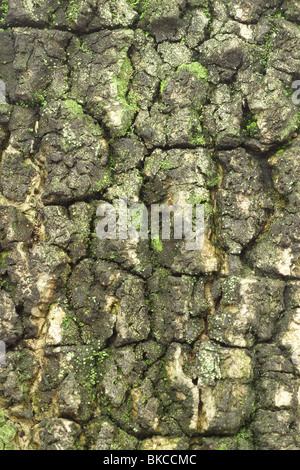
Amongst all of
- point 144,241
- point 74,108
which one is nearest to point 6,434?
point 144,241

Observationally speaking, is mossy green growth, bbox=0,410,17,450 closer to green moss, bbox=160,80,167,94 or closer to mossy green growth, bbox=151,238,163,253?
mossy green growth, bbox=151,238,163,253

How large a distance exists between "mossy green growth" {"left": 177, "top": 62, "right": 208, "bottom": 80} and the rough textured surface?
0.01m

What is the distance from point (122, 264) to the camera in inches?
139

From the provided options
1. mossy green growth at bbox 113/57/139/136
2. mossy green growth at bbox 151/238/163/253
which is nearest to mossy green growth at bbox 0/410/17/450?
mossy green growth at bbox 151/238/163/253

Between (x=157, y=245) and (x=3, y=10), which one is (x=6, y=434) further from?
(x=3, y=10)

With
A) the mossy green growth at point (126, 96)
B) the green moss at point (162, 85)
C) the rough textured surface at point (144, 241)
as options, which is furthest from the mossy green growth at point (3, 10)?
the green moss at point (162, 85)

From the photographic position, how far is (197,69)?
3729 millimetres

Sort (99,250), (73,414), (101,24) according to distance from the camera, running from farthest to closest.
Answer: (101,24) < (99,250) < (73,414)

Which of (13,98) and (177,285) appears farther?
(13,98)

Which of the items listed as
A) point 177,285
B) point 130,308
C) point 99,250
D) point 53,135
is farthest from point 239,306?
point 53,135

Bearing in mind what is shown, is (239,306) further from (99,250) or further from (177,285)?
(99,250)

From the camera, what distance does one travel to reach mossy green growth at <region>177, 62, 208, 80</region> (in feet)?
12.2

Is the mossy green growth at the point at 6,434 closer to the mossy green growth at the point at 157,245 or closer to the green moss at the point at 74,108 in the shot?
the mossy green growth at the point at 157,245

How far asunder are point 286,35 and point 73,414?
3.08 meters
